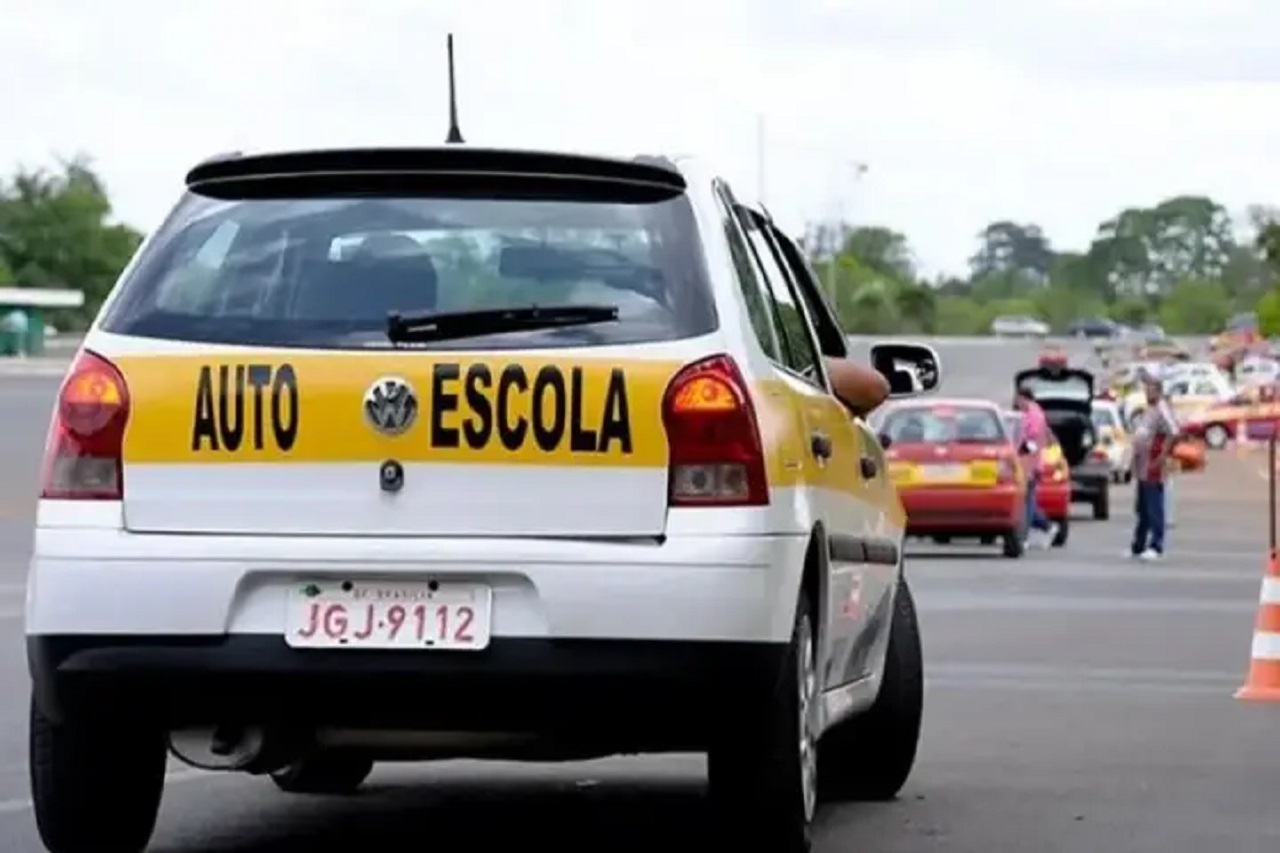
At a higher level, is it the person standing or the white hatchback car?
the white hatchback car

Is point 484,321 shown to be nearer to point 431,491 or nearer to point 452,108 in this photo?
point 431,491

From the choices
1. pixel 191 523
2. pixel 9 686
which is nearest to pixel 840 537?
pixel 191 523

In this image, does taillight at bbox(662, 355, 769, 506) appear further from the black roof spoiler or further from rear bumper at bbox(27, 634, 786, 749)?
the black roof spoiler

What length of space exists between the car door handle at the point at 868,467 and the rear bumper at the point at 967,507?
19599 millimetres

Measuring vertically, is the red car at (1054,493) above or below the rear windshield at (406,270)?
below

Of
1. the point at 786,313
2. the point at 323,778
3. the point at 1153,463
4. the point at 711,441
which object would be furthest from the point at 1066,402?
the point at 711,441

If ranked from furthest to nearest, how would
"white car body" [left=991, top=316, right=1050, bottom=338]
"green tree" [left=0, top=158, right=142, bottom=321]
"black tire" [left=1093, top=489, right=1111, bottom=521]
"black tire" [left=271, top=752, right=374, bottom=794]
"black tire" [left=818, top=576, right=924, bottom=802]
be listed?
"white car body" [left=991, top=316, right=1050, bottom=338]
"green tree" [left=0, top=158, right=142, bottom=321]
"black tire" [left=1093, top=489, right=1111, bottom=521]
"black tire" [left=818, top=576, right=924, bottom=802]
"black tire" [left=271, top=752, right=374, bottom=794]

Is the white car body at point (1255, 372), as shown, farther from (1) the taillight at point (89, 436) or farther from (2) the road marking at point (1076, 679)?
(1) the taillight at point (89, 436)

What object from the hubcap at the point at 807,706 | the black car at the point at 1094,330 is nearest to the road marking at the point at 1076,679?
the hubcap at the point at 807,706

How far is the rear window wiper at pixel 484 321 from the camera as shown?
776cm

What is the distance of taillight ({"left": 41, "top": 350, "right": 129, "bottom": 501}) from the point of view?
25.5ft

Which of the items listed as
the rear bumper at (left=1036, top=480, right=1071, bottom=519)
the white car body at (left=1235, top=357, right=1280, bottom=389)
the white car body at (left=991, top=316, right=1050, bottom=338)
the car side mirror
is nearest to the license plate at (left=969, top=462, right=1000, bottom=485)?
the rear bumper at (left=1036, top=480, right=1071, bottom=519)

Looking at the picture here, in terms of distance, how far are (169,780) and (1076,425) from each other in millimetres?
34532

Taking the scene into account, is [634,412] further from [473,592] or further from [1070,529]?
[1070,529]
